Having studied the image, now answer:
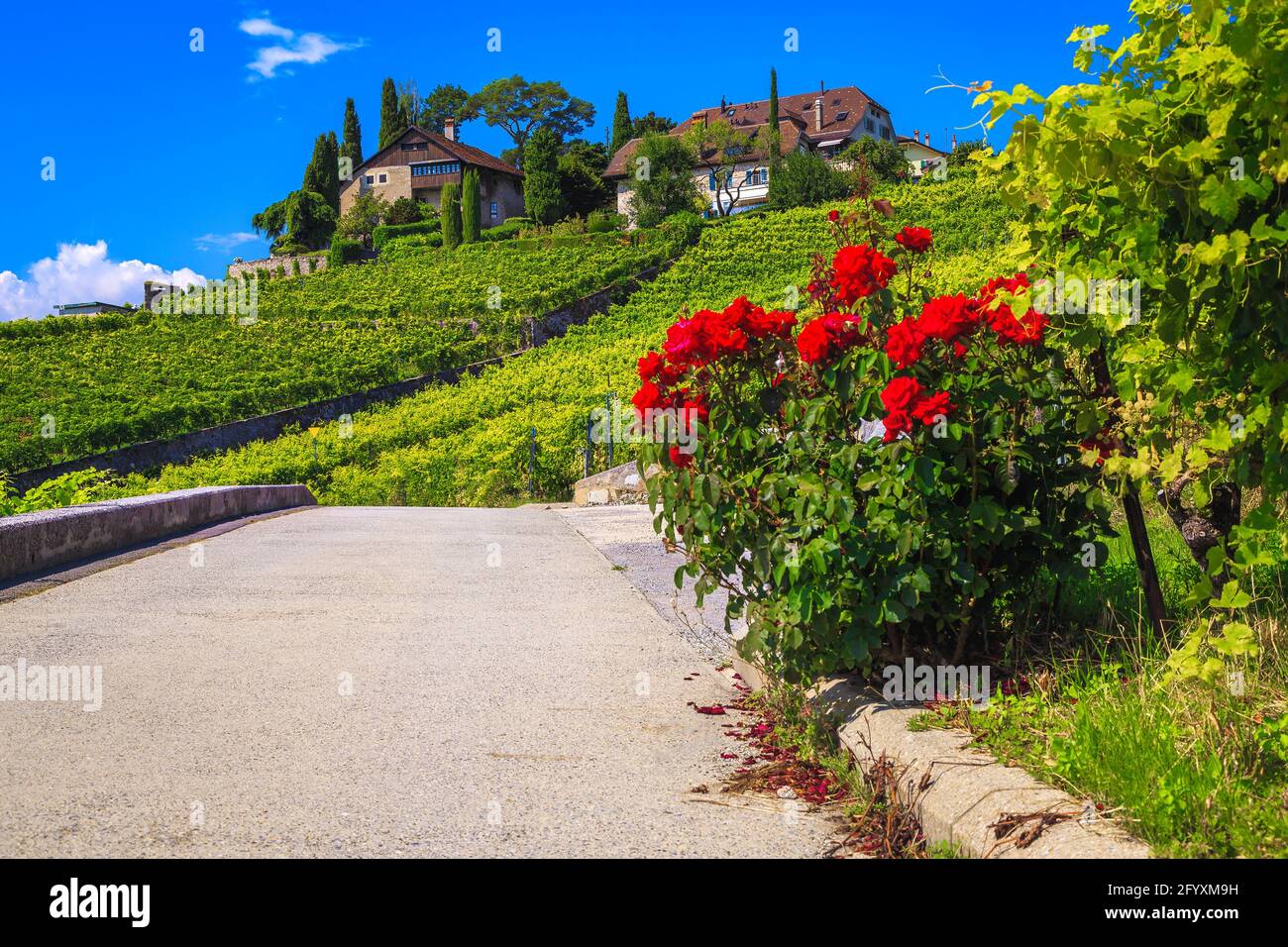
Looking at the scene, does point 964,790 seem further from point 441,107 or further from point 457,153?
point 441,107

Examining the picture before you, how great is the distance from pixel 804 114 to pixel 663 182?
28.1 metres

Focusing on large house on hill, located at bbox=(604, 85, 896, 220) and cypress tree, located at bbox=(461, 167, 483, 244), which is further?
large house on hill, located at bbox=(604, 85, 896, 220)

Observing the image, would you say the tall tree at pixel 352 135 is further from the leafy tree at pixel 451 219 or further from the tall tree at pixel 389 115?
the leafy tree at pixel 451 219

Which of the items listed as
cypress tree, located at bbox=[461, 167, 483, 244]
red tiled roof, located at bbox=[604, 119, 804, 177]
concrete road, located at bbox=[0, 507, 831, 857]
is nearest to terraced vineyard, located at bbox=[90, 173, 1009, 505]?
concrete road, located at bbox=[0, 507, 831, 857]

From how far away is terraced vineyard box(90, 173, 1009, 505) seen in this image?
22.8 m

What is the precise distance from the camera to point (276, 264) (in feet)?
208

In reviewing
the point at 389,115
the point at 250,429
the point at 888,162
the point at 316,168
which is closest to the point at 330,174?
the point at 316,168

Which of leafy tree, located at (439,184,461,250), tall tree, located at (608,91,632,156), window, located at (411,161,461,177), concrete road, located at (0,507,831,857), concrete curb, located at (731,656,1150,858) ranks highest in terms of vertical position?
tall tree, located at (608,91,632,156)

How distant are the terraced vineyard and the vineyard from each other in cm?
182

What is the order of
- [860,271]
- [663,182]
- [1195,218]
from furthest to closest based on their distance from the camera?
[663,182] → [860,271] → [1195,218]

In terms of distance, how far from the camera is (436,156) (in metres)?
72.6

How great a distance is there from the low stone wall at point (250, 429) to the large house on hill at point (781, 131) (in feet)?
94.8

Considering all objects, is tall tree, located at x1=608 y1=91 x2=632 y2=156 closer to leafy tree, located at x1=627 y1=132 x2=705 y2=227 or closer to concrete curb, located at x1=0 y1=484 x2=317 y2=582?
leafy tree, located at x1=627 y1=132 x2=705 y2=227

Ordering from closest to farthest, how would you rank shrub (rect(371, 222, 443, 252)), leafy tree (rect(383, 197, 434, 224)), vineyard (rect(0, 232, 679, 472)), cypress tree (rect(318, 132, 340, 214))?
1. vineyard (rect(0, 232, 679, 472))
2. shrub (rect(371, 222, 443, 252))
3. leafy tree (rect(383, 197, 434, 224))
4. cypress tree (rect(318, 132, 340, 214))
